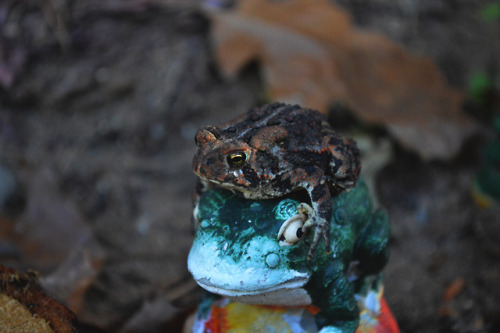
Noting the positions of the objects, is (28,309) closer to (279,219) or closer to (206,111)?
(279,219)

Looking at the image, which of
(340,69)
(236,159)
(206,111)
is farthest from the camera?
(206,111)

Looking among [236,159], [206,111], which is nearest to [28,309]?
[236,159]

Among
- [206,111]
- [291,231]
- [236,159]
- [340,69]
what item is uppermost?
[236,159]

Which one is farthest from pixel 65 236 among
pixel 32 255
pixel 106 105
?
pixel 106 105

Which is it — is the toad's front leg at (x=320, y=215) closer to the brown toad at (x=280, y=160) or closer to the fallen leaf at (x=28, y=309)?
the brown toad at (x=280, y=160)

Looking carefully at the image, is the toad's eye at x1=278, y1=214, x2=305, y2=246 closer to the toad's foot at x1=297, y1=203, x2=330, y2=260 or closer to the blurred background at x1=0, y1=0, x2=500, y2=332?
the toad's foot at x1=297, y1=203, x2=330, y2=260

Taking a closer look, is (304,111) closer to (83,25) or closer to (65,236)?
(65,236)

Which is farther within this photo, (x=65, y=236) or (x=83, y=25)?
(x=83, y=25)
